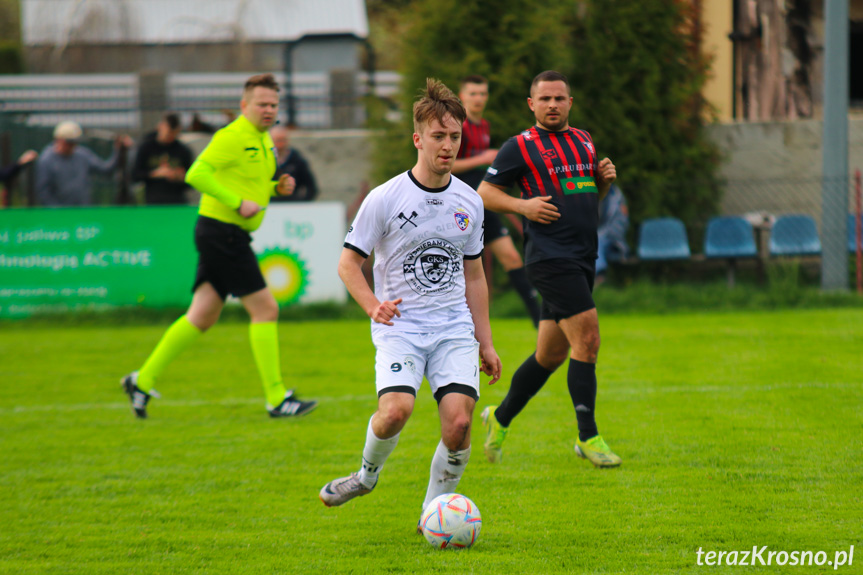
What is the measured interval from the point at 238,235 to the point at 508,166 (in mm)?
2363

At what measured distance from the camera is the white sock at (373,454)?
3992 mm

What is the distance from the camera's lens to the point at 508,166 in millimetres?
5117

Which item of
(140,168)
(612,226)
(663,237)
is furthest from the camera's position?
(663,237)

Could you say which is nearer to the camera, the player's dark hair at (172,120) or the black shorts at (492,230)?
the black shorts at (492,230)

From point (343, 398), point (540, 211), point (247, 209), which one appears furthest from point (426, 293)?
point (343, 398)

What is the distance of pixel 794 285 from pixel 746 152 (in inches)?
114

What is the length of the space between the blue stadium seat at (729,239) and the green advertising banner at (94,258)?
6.88 metres

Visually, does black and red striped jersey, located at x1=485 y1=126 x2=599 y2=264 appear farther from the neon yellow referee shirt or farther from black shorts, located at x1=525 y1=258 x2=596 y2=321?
the neon yellow referee shirt

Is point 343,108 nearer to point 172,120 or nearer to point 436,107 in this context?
point 172,120

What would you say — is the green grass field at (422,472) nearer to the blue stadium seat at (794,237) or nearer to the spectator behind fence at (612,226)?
the spectator behind fence at (612,226)

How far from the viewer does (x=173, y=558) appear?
3879 millimetres

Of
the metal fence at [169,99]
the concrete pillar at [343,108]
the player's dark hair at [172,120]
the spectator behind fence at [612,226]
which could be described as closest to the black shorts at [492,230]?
the spectator behind fence at [612,226]

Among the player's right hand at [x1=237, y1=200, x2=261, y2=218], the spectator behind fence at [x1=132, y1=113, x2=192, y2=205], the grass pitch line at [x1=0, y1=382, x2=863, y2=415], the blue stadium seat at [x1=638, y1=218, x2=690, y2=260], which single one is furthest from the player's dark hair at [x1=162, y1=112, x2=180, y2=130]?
the blue stadium seat at [x1=638, y1=218, x2=690, y2=260]

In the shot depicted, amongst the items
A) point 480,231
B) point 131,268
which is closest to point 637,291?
point 131,268
